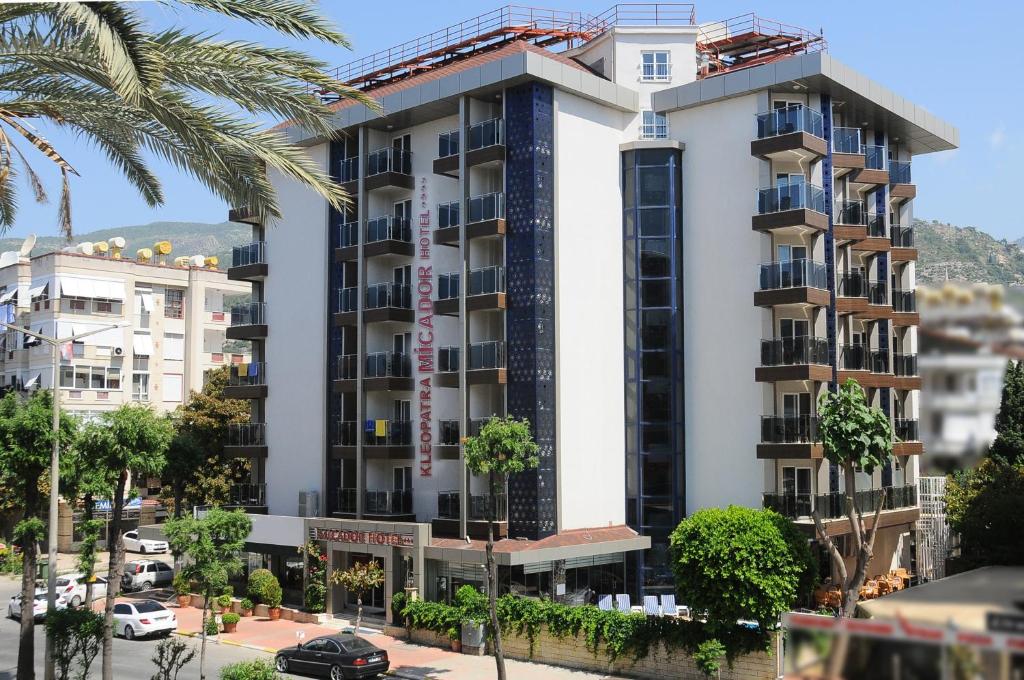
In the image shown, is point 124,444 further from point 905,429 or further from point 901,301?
point 901,301

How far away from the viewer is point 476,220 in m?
38.7

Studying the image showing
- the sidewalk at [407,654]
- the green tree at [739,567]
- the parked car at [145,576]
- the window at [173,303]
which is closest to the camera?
the green tree at [739,567]

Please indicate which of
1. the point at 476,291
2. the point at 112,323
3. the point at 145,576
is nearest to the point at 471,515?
the point at 476,291

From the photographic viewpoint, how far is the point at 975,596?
3951 mm

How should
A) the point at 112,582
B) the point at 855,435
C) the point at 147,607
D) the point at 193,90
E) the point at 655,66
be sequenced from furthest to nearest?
the point at 655,66, the point at 147,607, the point at 855,435, the point at 112,582, the point at 193,90

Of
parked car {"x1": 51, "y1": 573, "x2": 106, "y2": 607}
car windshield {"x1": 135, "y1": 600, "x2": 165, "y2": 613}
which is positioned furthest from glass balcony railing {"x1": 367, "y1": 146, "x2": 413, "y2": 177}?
parked car {"x1": 51, "y1": 573, "x2": 106, "y2": 607}

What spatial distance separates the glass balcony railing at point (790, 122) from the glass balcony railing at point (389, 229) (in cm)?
1400

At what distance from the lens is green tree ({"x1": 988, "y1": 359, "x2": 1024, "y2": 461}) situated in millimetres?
48281

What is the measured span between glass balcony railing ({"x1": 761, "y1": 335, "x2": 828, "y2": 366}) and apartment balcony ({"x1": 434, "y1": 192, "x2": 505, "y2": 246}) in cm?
1032

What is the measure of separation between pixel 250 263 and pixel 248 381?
536cm

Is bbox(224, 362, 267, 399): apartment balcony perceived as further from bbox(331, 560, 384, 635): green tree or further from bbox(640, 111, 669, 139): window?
bbox(640, 111, 669, 139): window

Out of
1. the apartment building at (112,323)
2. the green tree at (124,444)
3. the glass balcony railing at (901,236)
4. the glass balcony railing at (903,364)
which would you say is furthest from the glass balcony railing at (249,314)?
the glass balcony railing at (901,236)

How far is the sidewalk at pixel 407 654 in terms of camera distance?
3056 centimetres

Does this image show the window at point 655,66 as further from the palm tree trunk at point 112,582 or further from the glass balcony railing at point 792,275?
the palm tree trunk at point 112,582
